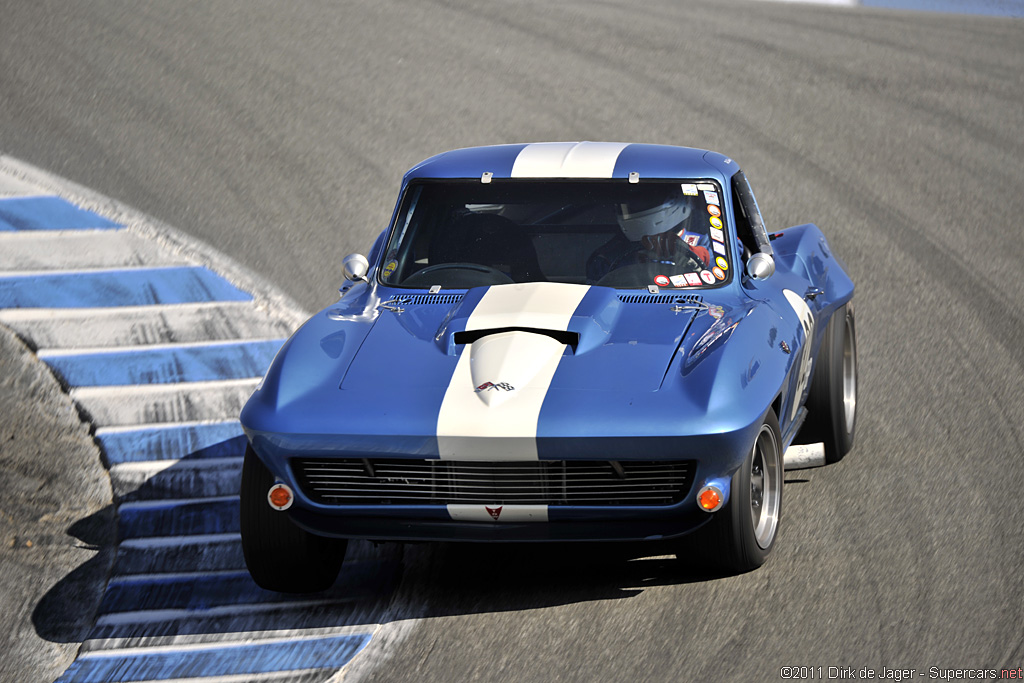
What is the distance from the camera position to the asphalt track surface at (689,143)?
13.2 feet

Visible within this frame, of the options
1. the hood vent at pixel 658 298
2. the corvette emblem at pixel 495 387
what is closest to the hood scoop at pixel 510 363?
the corvette emblem at pixel 495 387

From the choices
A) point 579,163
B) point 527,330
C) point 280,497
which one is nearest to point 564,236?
point 579,163

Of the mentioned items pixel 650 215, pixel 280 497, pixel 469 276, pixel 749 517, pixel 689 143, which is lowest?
pixel 689 143

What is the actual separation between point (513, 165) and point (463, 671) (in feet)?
7.90

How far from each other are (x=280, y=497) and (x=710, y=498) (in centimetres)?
151

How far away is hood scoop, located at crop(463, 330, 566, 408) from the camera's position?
4.06 meters

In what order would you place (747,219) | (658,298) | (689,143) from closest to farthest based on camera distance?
1. (658,298)
2. (747,219)
3. (689,143)

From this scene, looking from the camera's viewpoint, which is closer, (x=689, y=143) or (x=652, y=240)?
(x=652, y=240)

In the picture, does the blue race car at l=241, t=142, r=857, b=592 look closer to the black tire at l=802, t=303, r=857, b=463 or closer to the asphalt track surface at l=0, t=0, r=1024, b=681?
the black tire at l=802, t=303, r=857, b=463

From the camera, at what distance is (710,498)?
12.9 feet

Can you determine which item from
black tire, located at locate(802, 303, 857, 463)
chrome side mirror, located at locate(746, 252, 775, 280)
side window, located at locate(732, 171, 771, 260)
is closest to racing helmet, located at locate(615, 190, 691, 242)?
chrome side mirror, located at locate(746, 252, 775, 280)

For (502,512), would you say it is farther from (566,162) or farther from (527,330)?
(566,162)

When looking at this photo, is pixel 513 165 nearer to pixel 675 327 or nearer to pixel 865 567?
pixel 675 327

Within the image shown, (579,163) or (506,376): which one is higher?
(579,163)
